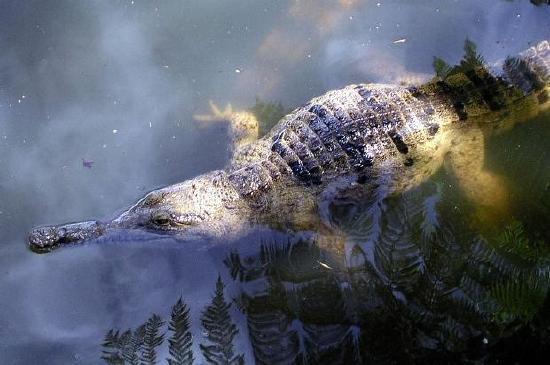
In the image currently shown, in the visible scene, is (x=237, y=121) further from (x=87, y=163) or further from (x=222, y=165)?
(x=87, y=163)

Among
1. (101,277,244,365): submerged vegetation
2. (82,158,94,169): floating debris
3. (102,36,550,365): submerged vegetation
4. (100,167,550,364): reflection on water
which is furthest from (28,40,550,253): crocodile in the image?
(101,277,244,365): submerged vegetation

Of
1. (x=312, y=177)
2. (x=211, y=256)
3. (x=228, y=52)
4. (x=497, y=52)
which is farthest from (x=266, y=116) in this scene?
(x=497, y=52)

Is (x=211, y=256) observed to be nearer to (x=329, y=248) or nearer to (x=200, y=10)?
(x=329, y=248)

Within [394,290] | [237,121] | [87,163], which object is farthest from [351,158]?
[87,163]

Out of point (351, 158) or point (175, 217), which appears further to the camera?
point (175, 217)

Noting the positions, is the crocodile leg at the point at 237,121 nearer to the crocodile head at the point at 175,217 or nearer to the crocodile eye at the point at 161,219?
the crocodile head at the point at 175,217

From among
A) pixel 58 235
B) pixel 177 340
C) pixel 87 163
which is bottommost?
pixel 177 340

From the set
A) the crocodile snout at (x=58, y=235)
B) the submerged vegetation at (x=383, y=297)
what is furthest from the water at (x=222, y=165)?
the crocodile snout at (x=58, y=235)

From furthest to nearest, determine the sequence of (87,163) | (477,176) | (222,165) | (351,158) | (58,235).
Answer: (222,165) < (87,163) < (477,176) < (58,235) < (351,158)
